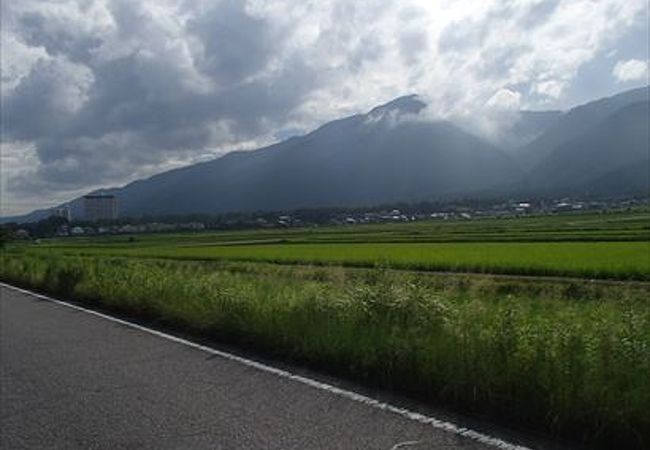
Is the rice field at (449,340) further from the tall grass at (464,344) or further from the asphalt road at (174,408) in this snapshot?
the asphalt road at (174,408)

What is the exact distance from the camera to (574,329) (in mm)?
6043

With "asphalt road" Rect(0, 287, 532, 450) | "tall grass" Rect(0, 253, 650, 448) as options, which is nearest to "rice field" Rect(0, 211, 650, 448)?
"tall grass" Rect(0, 253, 650, 448)

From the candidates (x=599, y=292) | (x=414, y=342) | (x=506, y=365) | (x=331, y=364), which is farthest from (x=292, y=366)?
(x=599, y=292)

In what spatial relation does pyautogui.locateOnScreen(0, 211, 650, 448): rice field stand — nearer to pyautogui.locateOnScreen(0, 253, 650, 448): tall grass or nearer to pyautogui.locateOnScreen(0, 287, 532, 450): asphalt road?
pyautogui.locateOnScreen(0, 253, 650, 448): tall grass

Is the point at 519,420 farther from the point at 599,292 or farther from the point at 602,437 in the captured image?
the point at 599,292

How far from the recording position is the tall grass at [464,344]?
15.8 feet

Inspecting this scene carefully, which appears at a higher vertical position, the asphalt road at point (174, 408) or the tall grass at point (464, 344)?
the tall grass at point (464, 344)

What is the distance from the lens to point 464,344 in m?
6.26

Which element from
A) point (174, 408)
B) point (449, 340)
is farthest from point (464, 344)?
point (174, 408)

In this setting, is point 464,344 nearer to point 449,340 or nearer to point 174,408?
point 449,340

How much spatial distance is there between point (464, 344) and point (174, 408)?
8.15 feet

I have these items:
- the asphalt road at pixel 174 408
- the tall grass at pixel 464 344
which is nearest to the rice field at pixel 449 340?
the tall grass at pixel 464 344

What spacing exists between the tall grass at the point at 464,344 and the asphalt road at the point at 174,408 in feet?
2.08

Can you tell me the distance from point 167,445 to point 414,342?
8.37ft
